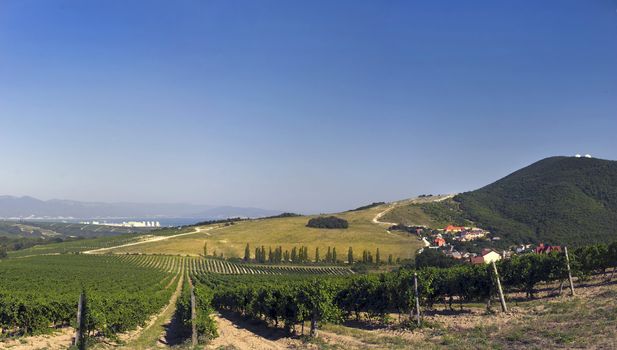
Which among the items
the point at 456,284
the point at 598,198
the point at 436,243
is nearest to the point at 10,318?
the point at 456,284

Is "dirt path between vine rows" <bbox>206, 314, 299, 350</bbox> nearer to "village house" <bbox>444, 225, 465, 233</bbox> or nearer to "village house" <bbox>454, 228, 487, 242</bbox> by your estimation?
"village house" <bbox>454, 228, 487, 242</bbox>

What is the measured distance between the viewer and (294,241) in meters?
148

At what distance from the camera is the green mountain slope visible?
127188 mm

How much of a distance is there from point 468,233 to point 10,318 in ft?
462

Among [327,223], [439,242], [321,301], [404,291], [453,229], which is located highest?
[327,223]

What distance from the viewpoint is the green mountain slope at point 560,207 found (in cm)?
12719

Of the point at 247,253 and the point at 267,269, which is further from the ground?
the point at 247,253

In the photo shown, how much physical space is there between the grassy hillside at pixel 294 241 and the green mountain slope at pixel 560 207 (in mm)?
40758

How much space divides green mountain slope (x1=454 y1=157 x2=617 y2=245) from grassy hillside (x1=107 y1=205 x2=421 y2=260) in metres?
40.8

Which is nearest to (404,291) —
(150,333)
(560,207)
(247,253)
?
(150,333)

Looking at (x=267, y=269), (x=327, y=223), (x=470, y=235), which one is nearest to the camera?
(x=267, y=269)

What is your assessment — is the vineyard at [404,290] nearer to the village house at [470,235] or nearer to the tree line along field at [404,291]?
the tree line along field at [404,291]

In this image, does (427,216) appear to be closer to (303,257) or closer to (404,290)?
(303,257)

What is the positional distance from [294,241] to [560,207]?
320 feet
